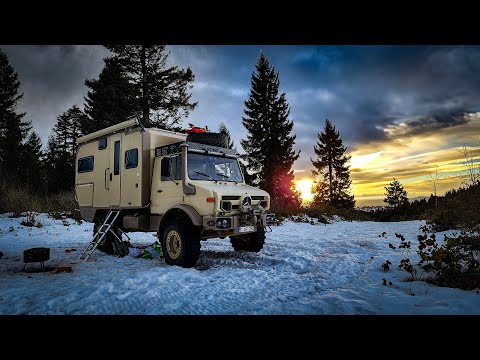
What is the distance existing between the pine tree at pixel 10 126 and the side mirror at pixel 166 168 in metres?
22.8

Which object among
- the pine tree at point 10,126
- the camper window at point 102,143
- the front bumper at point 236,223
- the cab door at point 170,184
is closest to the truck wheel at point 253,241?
the front bumper at point 236,223

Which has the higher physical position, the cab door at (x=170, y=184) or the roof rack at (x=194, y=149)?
the roof rack at (x=194, y=149)

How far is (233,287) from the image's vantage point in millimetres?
4836

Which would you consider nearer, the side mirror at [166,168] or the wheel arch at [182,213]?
the wheel arch at [182,213]

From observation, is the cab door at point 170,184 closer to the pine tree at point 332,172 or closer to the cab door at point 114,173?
the cab door at point 114,173

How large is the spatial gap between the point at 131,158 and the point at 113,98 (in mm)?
14600

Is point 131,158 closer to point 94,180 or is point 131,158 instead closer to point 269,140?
point 94,180

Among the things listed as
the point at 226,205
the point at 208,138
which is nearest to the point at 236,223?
the point at 226,205

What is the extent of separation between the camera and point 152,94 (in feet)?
68.2

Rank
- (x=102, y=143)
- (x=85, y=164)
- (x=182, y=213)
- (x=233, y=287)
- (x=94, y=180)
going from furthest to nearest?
1. (x=85, y=164)
2. (x=94, y=180)
3. (x=102, y=143)
4. (x=182, y=213)
5. (x=233, y=287)

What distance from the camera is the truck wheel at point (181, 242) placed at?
6.19 meters

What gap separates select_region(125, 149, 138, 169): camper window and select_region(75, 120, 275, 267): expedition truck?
1 centimetres

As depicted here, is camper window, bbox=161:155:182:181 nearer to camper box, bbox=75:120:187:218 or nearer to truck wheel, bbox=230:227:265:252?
camper box, bbox=75:120:187:218
